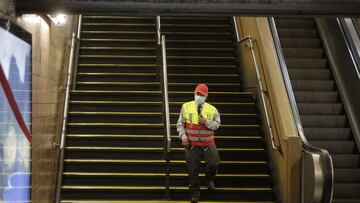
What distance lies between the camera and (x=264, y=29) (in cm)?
869

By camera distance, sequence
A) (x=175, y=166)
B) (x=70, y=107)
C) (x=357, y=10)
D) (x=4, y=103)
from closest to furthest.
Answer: (x=4, y=103) < (x=357, y=10) < (x=175, y=166) < (x=70, y=107)

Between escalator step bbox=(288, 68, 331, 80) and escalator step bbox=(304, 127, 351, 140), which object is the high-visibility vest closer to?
escalator step bbox=(304, 127, 351, 140)

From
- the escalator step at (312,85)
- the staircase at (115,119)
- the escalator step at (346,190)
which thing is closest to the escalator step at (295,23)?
the escalator step at (312,85)

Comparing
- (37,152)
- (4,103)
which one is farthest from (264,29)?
(4,103)

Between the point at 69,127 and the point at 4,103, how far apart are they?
378cm

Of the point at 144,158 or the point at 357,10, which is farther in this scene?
the point at 144,158

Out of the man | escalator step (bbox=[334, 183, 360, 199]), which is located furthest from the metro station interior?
the man

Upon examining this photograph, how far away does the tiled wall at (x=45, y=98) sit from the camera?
586cm

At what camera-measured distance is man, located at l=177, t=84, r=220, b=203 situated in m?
6.98

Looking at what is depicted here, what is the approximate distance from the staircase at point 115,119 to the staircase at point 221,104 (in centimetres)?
30

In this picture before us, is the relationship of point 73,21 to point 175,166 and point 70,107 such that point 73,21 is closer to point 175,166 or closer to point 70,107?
point 70,107

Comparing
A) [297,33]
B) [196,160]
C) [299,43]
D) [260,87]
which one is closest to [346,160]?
[260,87]

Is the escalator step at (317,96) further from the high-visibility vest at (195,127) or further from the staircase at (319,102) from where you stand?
the high-visibility vest at (195,127)

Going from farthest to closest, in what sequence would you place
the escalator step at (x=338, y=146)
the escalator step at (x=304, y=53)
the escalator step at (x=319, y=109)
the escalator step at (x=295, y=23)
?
the escalator step at (x=295, y=23), the escalator step at (x=304, y=53), the escalator step at (x=319, y=109), the escalator step at (x=338, y=146)
